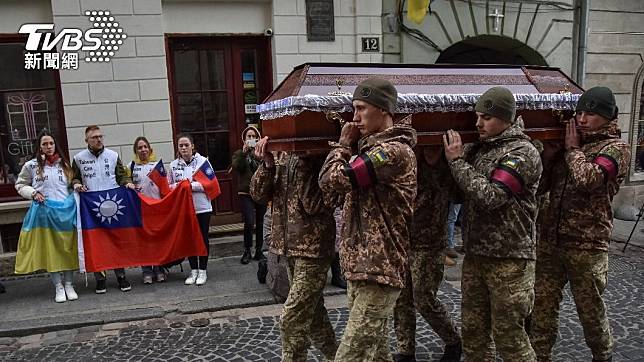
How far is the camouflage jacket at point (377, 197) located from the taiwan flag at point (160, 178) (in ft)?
12.3

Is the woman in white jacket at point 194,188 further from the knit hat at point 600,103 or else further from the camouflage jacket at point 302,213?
the knit hat at point 600,103

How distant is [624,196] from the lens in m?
10.3

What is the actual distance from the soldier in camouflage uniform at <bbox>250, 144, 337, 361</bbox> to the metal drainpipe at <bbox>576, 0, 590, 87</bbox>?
7818mm

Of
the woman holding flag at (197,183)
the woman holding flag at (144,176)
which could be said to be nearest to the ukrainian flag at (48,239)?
the woman holding flag at (144,176)

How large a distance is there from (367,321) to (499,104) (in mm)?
1482

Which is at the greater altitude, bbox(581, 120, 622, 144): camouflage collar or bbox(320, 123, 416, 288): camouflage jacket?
bbox(581, 120, 622, 144): camouflage collar

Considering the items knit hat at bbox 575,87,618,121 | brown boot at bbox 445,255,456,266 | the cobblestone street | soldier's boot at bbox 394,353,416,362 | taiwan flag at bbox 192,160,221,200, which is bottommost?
brown boot at bbox 445,255,456,266

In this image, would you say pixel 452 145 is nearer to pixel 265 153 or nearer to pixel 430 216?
pixel 430 216

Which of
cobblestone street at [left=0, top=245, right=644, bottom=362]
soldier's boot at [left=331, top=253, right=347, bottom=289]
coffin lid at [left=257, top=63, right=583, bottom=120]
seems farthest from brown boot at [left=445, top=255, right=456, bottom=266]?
coffin lid at [left=257, top=63, right=583, bottom=120]

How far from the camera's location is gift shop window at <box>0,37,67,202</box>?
23.3 feet

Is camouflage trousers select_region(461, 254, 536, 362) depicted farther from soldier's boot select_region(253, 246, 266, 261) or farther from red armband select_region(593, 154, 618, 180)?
soldier's boot select_region(253, 246, 266, 261)

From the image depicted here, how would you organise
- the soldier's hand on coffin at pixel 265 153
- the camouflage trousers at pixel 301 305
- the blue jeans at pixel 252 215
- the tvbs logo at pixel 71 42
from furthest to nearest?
the tvbs logo at pixel 71 42, the blue jeans at pixel 252 215, the soldier's hand on coffin at pixel 265 153, the camouflage trousers at pixel 301 305

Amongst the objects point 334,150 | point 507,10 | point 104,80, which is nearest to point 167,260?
point 104,80

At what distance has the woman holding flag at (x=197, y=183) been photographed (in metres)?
6.11
